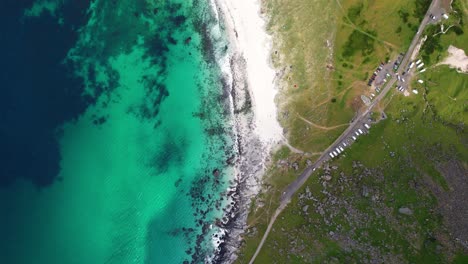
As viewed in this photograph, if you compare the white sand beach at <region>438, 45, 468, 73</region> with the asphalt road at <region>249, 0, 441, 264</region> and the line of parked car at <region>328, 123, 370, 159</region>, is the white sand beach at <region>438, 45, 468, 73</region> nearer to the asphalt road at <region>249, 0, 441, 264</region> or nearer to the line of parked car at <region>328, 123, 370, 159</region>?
the asphalt road at <region>249, 0, 441, 264</region>

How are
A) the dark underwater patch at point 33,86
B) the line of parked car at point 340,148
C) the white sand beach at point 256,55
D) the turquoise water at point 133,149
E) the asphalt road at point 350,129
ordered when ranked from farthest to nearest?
the turquoise water at point 133,149
the dark underwater patch at point 33,86
the white sand beach at point 256,55
the line of parked car at point 340,148
the asphalt road at point 350,129

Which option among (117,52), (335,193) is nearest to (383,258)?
(335,193)

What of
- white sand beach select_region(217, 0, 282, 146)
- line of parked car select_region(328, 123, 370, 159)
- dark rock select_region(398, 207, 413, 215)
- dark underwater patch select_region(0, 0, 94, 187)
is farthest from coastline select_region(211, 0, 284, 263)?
dark underwater patch select_region(0, 0, 94, 187)

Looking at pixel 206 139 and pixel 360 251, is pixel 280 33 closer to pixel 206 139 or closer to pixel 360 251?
pixel 206 139

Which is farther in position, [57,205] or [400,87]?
[57,205]

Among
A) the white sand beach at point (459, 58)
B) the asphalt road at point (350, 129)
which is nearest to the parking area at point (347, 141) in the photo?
the asphalt road at point (350, 129)

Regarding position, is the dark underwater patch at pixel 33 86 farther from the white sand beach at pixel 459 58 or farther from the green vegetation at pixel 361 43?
the white sand beach at pixel 459 58
